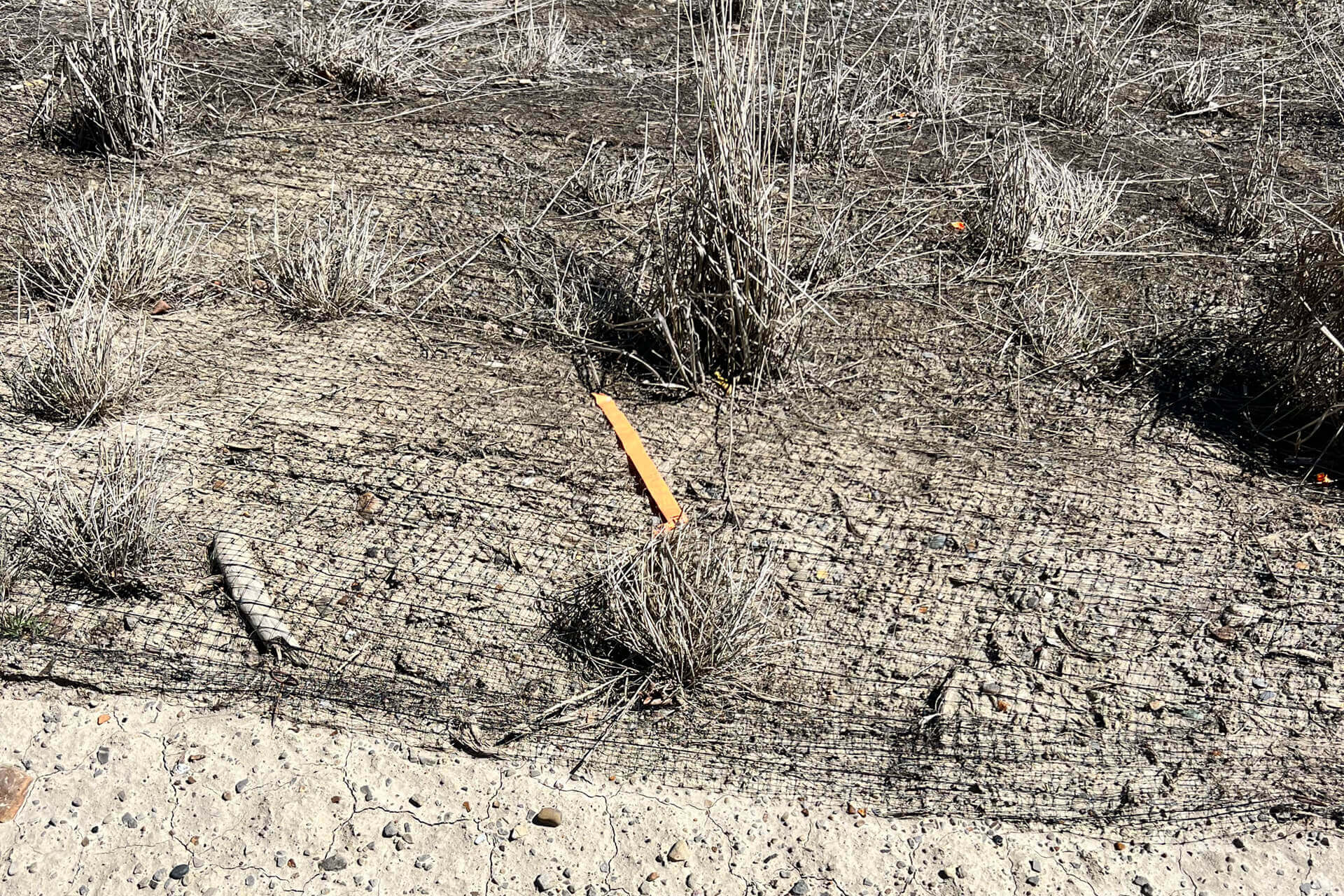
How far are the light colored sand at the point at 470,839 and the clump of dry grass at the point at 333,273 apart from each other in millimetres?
1614

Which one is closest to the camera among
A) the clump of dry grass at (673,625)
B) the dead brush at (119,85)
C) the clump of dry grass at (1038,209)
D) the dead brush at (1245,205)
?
the clump of dry grass at (673,625)

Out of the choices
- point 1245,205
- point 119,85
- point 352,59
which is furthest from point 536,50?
point 1245,205

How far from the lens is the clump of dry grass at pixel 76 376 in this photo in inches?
123

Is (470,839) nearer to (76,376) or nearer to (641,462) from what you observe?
(641,462)

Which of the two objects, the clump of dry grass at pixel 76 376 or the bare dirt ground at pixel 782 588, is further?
the clump of dry grass at pixel 76 376

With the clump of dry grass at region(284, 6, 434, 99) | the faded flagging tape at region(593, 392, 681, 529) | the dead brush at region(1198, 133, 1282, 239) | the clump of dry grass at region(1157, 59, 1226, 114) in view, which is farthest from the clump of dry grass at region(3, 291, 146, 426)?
the clump of dry grass at region(1157, 59, 1226, 114)

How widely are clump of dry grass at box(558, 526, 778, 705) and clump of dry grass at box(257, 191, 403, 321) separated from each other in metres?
1.53

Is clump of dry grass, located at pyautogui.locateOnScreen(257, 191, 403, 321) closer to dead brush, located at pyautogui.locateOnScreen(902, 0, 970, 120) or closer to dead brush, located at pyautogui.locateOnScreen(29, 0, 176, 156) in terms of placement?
dead brush, located at pyautogui.locateOnScreen(29, 0, 176, 156)

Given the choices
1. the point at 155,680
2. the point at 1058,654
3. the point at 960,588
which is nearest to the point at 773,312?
the point at 960,588

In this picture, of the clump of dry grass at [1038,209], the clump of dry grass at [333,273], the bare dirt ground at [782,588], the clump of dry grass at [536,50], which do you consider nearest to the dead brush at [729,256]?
the bare dirt ground at [782,588]

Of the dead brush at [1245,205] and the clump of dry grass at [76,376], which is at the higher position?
the dead brush at [1245,205]

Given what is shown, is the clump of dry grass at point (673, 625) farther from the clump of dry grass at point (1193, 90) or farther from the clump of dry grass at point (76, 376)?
the clump of dry grass at point (1193, 90)

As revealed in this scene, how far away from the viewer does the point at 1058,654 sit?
2.61 meters

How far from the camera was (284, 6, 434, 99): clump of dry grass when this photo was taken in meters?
4.88
